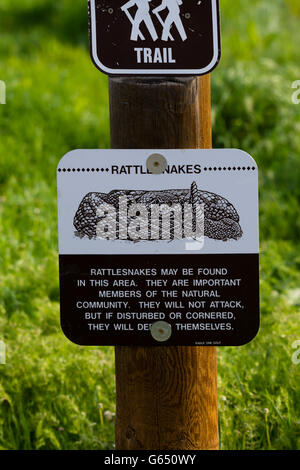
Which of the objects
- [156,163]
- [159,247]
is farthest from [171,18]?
[159,247]

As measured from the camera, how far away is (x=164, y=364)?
1.92 m

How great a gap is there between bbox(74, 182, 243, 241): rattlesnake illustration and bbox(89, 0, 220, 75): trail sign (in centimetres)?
32

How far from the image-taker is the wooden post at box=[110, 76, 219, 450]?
1.85 meters

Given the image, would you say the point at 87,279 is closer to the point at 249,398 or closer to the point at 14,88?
the point at 249,398

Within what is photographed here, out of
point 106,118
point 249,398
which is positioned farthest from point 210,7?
point 106,118

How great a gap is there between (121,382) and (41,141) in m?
3.25

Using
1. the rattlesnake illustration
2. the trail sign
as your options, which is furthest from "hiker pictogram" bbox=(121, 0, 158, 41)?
the rattlesnake illustration
